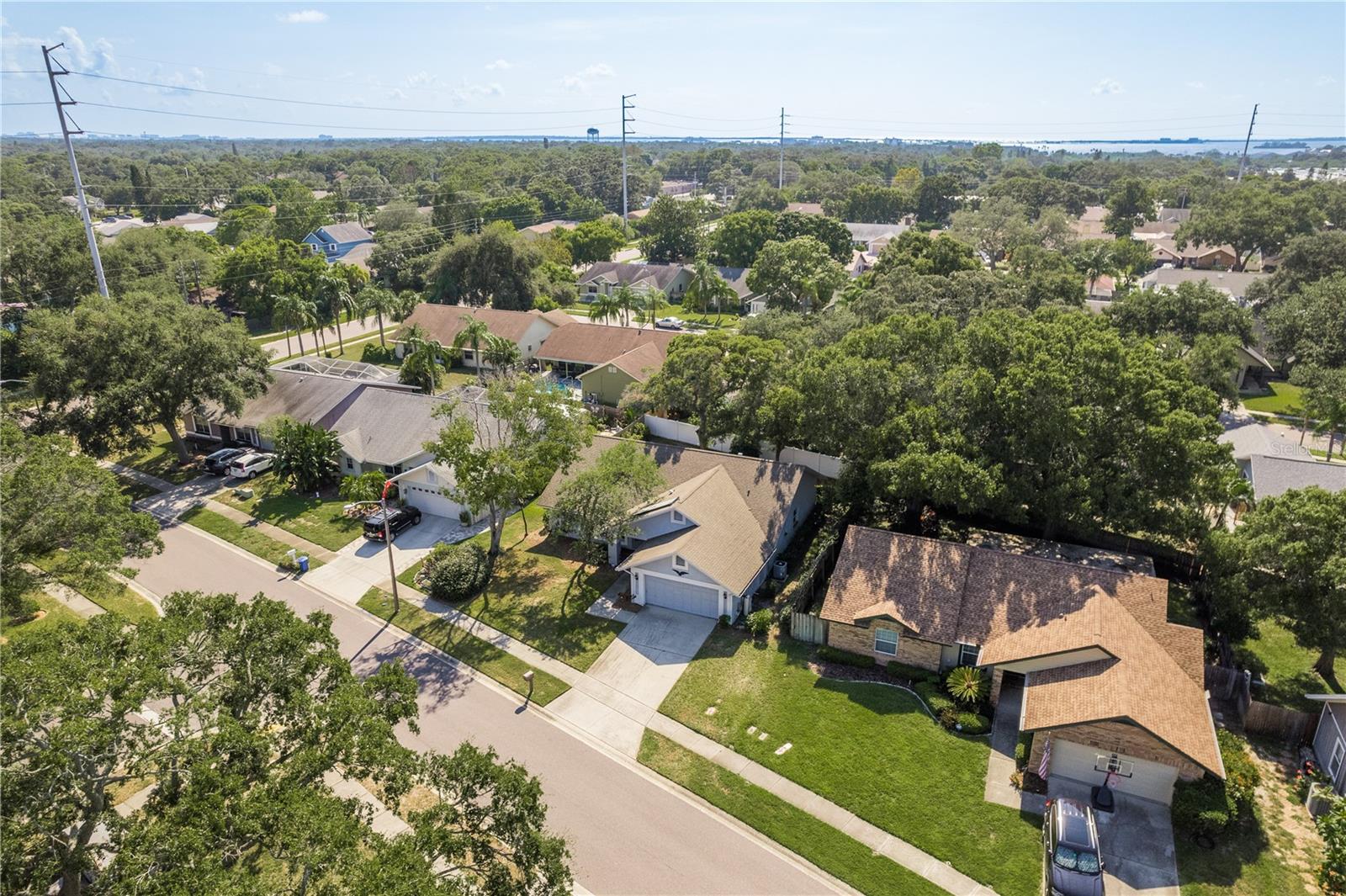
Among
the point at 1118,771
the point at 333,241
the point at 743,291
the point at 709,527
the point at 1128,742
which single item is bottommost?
the point at 1118,771

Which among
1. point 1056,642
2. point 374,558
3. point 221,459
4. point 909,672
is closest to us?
point 1056,642

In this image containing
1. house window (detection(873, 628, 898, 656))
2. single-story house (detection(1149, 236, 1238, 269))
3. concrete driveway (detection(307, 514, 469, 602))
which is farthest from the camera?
single-story house (detection(1149, 236, 1238, 269))

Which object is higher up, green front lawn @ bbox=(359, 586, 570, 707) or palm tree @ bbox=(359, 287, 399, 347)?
palm tree @ bbox=(359, 287, 399, 347)

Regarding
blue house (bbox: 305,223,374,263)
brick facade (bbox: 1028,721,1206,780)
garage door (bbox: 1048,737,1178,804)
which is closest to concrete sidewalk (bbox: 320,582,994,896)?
garage door (bbox: 1048,737,1178,804)

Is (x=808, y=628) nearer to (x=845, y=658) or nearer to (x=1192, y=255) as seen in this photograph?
(x=845, y=658)

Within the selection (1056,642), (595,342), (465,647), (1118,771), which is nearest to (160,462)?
(465,647)

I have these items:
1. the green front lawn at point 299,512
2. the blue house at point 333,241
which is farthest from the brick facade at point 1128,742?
the blue house at point 333,241

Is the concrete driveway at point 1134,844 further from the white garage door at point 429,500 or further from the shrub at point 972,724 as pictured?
the white garage door at point 429,500

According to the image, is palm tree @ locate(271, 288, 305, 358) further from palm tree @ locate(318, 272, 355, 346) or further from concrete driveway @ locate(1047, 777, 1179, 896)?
concrete driveway @ locate(1047, 777, 1179, 896)

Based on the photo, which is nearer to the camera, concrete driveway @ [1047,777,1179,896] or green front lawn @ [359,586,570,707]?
concrete driveway @ [1047,777,1179,896]
